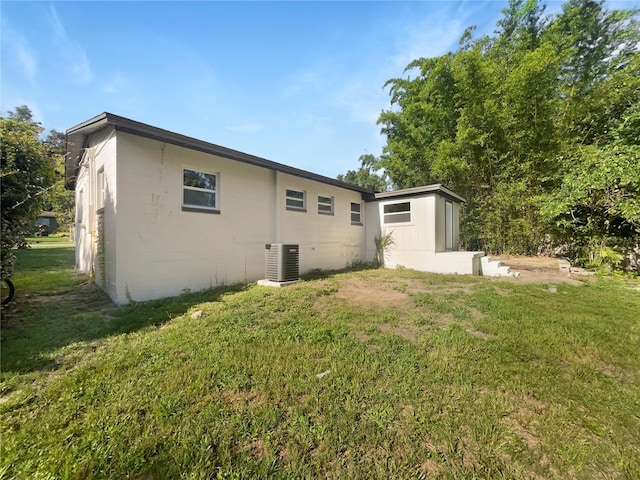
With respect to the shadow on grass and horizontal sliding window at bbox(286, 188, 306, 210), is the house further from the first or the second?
the shadow on grass

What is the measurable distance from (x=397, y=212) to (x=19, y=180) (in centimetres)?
947

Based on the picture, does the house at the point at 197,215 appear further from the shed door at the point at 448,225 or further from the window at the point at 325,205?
the shed door at the point at 448,225

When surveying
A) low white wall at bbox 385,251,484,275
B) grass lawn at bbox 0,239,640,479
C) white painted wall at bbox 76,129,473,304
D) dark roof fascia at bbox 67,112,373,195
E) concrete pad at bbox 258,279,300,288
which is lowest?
grass lawn at bbox 0,239,640,479

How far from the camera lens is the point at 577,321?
12.4ft

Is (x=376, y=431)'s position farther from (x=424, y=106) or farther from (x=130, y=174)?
(x=424, y=106)

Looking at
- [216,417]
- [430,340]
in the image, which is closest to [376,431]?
[216,417]

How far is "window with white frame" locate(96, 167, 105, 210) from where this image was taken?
5436 millimetres

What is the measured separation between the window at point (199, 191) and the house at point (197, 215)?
0.07 feet

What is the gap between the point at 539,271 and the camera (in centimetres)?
766

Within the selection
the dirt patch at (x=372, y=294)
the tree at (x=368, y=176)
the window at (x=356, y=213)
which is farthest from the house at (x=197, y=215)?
the tree at (x=368, y=176)

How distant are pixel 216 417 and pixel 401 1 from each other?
28.2 ft

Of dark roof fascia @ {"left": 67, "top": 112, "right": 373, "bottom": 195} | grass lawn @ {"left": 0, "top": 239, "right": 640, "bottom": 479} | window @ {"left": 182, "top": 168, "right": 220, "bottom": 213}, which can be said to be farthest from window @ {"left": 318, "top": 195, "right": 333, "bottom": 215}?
grass lawn @ {"left": 0, "top": 239, "right": 640, "bottom": 479}

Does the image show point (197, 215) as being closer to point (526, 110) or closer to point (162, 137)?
point (162, 137)

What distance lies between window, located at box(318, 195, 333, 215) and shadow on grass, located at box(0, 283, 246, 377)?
15.5ft
